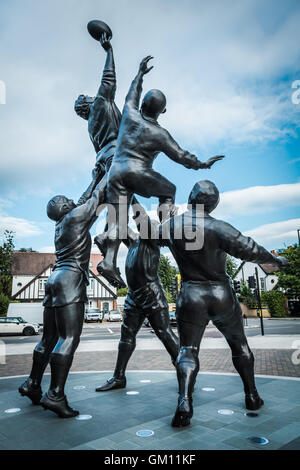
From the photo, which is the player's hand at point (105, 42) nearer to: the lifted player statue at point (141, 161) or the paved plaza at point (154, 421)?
the lifted player statue at point (141, 161)

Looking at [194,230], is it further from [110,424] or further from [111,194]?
[110,424]

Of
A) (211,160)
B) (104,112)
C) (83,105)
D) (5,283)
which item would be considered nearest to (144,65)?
(104,112)

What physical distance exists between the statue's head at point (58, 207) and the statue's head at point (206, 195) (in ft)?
5.55

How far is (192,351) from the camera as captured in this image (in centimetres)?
344

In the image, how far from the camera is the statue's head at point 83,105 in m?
5.23

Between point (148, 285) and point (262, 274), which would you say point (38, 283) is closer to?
point (262, 274)

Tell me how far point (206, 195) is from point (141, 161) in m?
0.93

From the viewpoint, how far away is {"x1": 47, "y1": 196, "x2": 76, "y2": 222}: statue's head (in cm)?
443

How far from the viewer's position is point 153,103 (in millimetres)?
4191

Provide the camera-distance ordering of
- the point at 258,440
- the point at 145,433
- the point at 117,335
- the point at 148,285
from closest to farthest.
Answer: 1. the point at 258,440
2. the point at 145,433
3. the point at 148,285
4. the point at 117,335

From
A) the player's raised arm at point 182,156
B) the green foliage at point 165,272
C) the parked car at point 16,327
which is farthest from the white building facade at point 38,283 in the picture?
the player's raised arm at point 182,156

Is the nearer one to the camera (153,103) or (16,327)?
(153,103)
